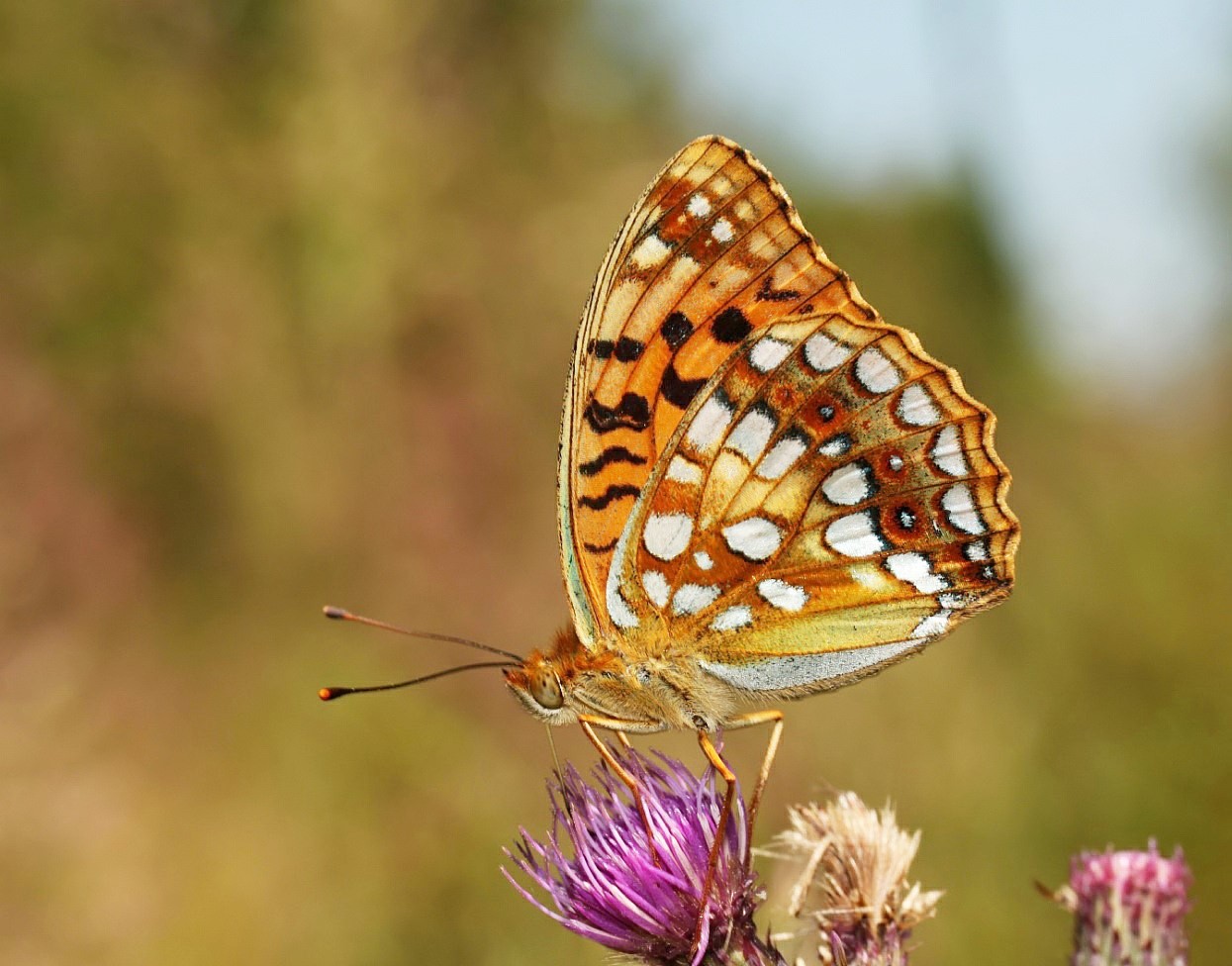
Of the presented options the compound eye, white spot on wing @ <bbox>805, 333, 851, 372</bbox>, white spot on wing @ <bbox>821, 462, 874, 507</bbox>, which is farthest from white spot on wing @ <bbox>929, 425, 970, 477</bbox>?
the compound eye

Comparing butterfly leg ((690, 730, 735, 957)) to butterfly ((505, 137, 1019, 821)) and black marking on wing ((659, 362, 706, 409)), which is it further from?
black marking on wing ((659, 362, 706, 409))

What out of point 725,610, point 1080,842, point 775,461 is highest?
point 1080,842

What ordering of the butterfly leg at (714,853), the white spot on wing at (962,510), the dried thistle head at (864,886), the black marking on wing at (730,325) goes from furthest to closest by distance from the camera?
the black marking on wing at (730,325) < the white spot on wing at (962,510) < the dried thistle head at (864,886) < the butterfly leg at (714,853)

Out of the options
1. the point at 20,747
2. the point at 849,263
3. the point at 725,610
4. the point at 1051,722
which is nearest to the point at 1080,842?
the point at 1051,722

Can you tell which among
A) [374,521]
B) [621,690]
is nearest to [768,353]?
[621,690]

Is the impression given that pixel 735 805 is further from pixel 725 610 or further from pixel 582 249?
pixel 582 249

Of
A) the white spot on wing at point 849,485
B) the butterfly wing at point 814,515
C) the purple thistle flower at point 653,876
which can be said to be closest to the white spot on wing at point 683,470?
the butterfly wing at point 814,515

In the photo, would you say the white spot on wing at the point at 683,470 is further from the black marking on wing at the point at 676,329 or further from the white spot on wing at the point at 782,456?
the black marking on wing at the point at 676,329
